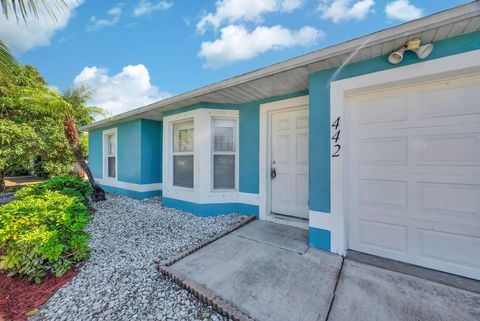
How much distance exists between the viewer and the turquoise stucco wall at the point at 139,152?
604 cm

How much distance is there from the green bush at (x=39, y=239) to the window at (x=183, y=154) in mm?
2408

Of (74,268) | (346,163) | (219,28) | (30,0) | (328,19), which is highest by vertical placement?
(219,28)

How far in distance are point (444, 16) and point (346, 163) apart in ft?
5.54

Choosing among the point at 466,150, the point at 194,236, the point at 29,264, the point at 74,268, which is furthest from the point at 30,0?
the point at 466,150

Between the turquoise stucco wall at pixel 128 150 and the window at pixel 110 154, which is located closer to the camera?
the turquoise stucco wall at pixel 128 150

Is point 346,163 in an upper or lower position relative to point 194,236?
upper

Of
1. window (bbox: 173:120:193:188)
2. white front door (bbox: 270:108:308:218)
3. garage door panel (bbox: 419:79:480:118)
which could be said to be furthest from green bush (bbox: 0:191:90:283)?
garage door panel (bbox: 419:79:480:118)

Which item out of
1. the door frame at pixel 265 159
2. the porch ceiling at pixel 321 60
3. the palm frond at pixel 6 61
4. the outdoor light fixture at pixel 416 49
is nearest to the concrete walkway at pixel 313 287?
the door frame at pixel 265 159

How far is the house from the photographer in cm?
207

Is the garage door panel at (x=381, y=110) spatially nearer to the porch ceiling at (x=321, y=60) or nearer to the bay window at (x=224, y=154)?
the porch ceiling at (x=321, y=60)

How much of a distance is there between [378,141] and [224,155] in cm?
290

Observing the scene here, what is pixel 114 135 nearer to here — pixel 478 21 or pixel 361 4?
pixel 361 4

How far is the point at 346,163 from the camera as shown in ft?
8.79

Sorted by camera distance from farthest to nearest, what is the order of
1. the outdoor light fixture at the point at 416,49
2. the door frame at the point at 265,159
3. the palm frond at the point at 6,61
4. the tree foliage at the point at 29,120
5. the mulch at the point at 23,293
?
the tree foliage at the point at 29,120 < the door frame at the point at 265,159 < the palm frond at the point at 6,61 < the outdoor light fixture at the point at 416,49 < the mulch at the point at 23,293
